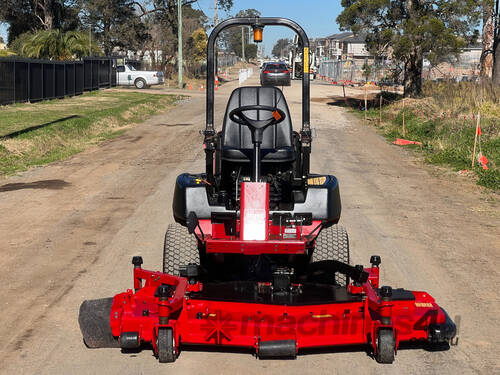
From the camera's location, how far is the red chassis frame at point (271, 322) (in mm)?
4793

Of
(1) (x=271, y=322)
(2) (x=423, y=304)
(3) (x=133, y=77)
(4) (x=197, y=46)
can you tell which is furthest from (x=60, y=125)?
(4) (x=197, y=46)

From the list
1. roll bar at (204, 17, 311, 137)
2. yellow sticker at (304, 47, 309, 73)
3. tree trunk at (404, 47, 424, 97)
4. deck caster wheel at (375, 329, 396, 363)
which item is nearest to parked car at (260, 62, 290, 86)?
tree trunk at (404, 47, 424, 97)

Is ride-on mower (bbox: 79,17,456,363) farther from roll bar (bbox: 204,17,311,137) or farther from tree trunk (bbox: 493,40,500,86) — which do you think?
tree trunk (bbox: 493,40,500,86)

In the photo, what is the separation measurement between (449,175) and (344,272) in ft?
30.5

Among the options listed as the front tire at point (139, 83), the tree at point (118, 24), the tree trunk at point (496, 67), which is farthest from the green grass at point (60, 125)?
the tree at point (118, 24)

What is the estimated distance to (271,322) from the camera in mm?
4820

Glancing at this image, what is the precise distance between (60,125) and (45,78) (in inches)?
364

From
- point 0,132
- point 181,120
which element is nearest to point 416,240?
point 0,132

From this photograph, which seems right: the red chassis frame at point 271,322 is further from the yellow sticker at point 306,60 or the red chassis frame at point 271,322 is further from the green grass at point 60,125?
the green grass at point 60,125

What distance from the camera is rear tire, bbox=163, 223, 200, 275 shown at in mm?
6065

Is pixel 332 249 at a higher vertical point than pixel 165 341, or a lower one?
higher

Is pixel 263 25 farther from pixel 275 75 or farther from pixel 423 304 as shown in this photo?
pixel 275 75

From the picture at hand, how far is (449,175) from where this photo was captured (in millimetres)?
14133

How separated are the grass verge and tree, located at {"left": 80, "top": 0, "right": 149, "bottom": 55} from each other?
33107 millimetres
